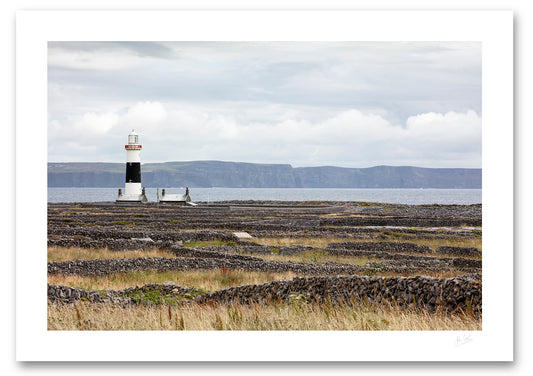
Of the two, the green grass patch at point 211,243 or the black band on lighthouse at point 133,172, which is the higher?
the black band on lighthouse at point 133,172

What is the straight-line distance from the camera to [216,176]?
587ft

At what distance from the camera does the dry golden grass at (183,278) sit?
18.1 meters

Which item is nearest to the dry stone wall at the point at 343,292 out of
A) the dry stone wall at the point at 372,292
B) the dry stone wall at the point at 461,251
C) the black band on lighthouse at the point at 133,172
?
the dry stone wall at the point at 372,292

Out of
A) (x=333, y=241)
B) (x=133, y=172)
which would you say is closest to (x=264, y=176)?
(x=133, y=172)

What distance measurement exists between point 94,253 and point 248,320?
17.2 m

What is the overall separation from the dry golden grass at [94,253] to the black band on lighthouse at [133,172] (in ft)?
157

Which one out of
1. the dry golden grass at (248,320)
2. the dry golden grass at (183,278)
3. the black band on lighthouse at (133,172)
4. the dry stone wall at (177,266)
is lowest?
the dry golden grass at (183,278)
